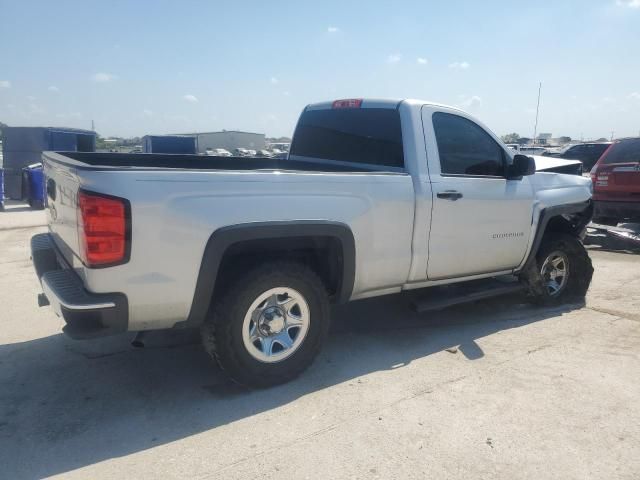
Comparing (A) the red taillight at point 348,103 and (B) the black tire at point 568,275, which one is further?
(B) the black tire at point 568,275

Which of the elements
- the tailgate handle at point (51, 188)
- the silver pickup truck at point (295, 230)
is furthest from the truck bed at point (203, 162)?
the tailgate handle at point (51, 188)

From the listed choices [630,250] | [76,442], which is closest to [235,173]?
[76,442]

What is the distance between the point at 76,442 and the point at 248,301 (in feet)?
4.02

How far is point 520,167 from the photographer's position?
4500mm

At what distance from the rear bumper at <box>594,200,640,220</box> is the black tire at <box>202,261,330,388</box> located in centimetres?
689

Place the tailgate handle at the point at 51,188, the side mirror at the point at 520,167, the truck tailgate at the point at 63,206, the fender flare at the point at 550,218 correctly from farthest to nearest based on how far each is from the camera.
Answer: the fender flare at the point at 550,218 → the side mirror at the point at 520,167 → the tailgate handle at the point at 51,188 → the truck tailgate at the point at 63,206

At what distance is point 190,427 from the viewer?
3.02 metres

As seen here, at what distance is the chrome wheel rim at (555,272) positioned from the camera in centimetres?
531

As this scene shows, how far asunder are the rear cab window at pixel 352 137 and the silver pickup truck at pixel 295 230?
1 cm

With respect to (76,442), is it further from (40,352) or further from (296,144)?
(296,144)

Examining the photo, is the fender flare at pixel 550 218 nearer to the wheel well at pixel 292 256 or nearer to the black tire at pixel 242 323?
the wheel well at pixel 292 256

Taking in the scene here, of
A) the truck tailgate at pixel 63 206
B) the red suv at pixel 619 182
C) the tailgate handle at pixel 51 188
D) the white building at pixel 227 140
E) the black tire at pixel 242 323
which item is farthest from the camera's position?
the white building at pixel 227 140

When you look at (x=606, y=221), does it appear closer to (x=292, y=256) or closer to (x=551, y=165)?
(x=551, y=165)

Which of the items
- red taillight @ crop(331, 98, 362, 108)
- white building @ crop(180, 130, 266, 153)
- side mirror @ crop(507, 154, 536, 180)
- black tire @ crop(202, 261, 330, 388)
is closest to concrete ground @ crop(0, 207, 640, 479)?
black tire @ crop(202, 261, 330, 388)
